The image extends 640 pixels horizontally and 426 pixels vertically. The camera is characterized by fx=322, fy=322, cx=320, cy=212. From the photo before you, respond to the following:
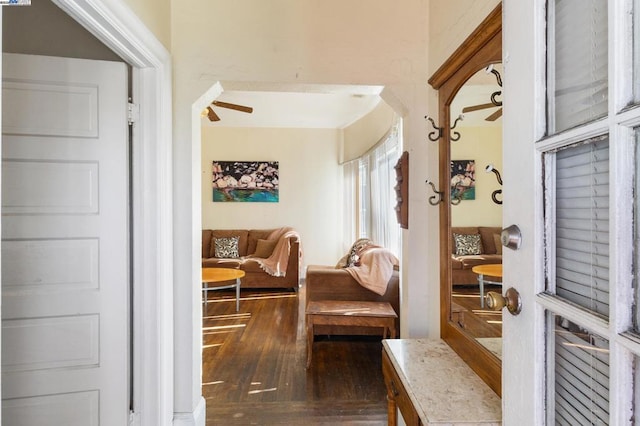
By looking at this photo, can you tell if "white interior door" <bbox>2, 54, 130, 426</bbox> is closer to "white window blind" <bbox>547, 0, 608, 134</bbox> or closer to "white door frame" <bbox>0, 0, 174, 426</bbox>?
"white door frame" <bbox>0, 0, 174, 426</bbox>

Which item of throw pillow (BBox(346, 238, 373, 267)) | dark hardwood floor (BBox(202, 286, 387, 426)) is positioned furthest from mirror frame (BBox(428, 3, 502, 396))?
throw pillow (BBox(346, 238, 373, 267))

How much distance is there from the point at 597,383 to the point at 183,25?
2066 millimetres

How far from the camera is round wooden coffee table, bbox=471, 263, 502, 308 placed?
1067 millimetres

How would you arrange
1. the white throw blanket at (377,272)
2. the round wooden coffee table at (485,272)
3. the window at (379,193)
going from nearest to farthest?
the round wooden coffee table at (485,272) < the white throw blanket at (377,272) < the window at (379,193)

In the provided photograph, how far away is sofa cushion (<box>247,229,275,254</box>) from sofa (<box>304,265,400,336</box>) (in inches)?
108

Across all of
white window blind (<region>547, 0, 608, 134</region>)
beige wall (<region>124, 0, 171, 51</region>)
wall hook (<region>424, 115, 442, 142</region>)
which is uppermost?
beige wall (<region>124, 0, 171, 51</region>)

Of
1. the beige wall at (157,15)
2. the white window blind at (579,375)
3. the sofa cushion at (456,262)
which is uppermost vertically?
the beige wall at (157,15)

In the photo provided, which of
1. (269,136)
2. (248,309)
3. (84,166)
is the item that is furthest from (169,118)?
(269,136)

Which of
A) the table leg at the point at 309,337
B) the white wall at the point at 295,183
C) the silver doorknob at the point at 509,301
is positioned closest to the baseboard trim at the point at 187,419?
the table leg at the point at 309,337

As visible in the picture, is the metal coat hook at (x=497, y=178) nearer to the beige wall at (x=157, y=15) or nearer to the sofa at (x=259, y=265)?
the beige wall at (x=157, y=15)

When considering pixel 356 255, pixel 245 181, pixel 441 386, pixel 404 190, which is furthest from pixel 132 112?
pixel 245 181

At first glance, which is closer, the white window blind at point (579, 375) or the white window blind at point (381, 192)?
the white window blind at point (579, 375)

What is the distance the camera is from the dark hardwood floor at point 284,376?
199 centimetres

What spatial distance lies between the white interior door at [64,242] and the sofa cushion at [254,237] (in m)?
4.08
